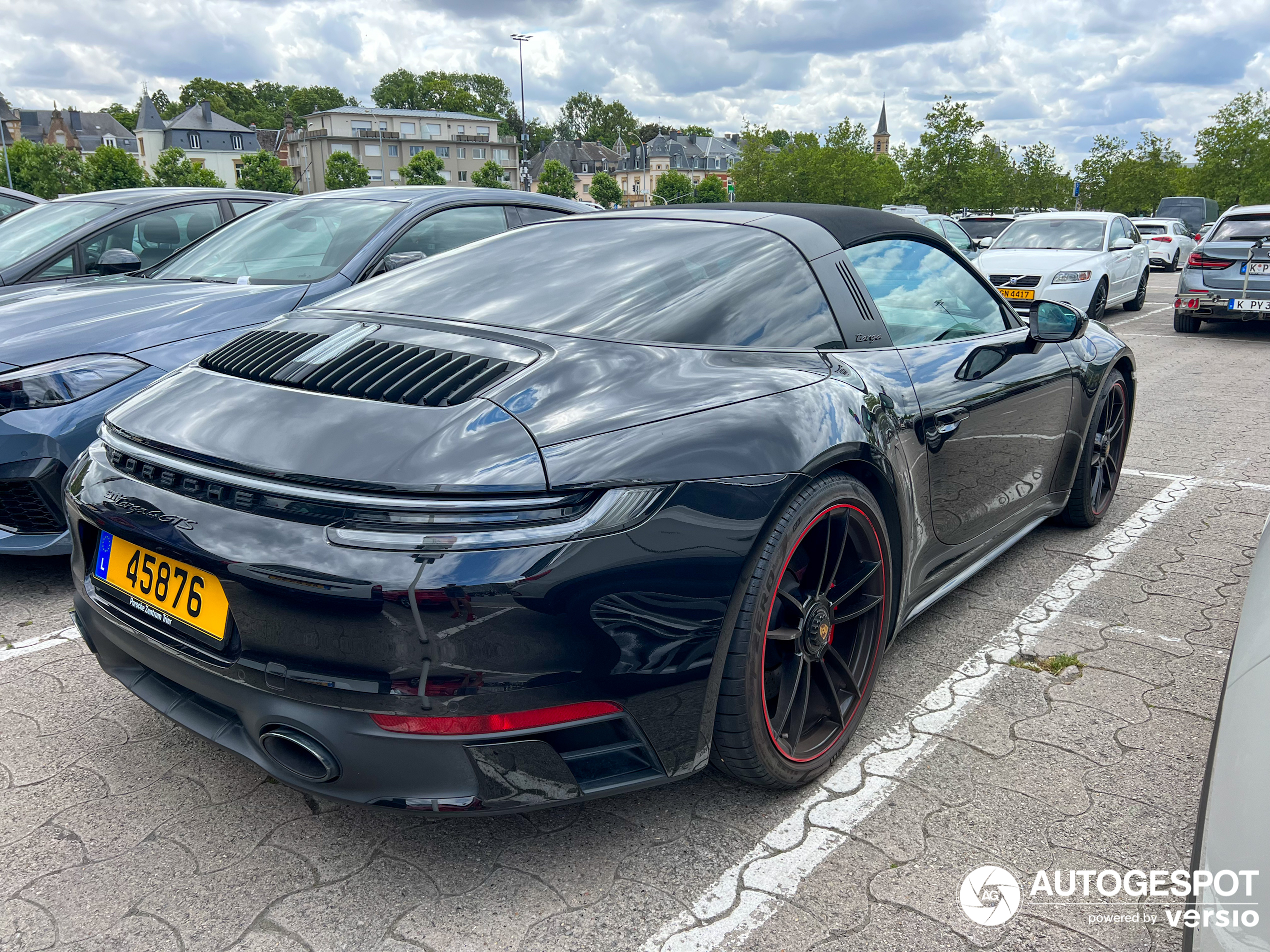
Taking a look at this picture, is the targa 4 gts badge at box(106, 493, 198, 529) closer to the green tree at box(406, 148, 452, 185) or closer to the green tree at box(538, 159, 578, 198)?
the green tree at box(406, 148, 452, 185)

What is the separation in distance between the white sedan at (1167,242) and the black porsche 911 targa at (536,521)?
27958 mm

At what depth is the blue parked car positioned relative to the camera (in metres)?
3.27

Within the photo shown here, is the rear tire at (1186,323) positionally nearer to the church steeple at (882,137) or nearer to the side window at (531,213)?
the side window at (531,213)

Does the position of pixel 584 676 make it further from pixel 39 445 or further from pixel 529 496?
pixel 39 445

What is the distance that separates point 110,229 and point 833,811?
5362 millimetres

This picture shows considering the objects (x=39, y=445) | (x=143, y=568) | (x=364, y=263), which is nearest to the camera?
(x=143, y=568)

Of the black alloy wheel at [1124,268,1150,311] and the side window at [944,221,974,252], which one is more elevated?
the side window at [944,221,974,252]

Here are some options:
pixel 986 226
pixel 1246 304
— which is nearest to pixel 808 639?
pixel 1246 304

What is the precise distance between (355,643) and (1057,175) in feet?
192

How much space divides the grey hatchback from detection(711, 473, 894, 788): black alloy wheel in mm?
11077

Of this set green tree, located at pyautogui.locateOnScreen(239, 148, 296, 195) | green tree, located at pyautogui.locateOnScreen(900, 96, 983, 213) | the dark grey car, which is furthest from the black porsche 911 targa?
green tree, located at pyautogui.locateOnScreen(239, 148, 296, 195)

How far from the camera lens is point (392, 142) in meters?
107

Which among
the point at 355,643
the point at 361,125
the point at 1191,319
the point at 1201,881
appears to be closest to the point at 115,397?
the point at 355,643

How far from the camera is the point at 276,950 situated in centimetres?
178
